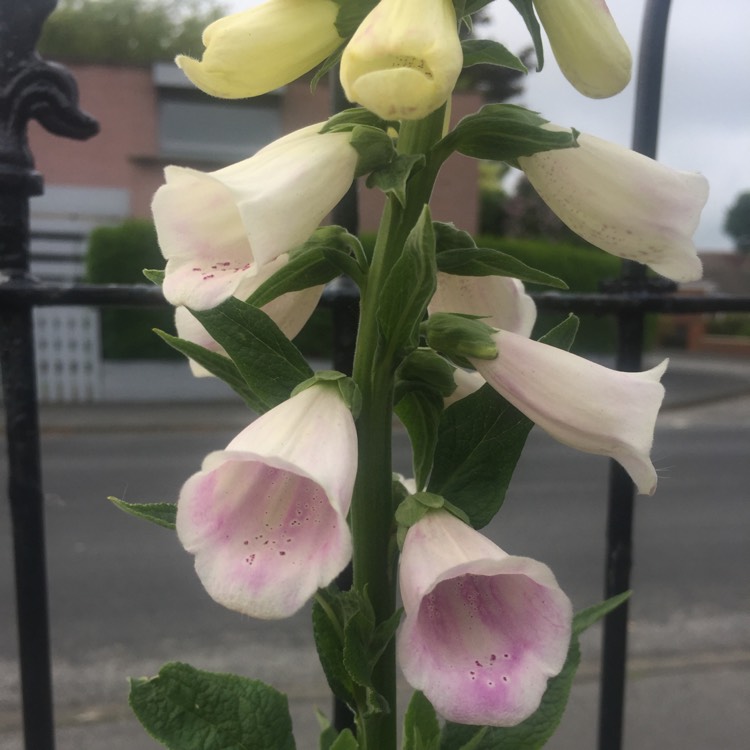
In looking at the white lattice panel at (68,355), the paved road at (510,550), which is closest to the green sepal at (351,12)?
the paved road at (510,550)

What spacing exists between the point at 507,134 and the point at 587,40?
7 cm

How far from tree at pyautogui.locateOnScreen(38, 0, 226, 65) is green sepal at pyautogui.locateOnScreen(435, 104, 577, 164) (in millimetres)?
13334

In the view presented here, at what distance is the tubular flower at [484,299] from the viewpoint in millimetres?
556

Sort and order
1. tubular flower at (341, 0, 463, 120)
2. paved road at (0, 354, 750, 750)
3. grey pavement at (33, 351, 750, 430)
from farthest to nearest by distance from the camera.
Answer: grey pavement at (33, 351, 750, 430) < paved road at (0, 354, 750, 750) < tubular flower at (341, 0, 463, 120)

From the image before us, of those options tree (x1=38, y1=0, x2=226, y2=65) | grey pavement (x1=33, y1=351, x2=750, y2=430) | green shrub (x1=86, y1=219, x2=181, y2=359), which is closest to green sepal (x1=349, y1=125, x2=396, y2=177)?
grey pavement (x1=33, y1=351, x2=750, y2=430)

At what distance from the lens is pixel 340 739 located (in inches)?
18.2

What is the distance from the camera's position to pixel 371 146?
0.44 metres

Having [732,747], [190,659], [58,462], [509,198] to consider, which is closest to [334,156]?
[732,747]

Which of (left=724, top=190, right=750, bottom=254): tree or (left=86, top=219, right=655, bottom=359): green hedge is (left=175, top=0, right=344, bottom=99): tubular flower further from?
(left=724, top=190, right=750, bottom=254): tree

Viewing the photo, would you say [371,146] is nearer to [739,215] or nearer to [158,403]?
[158,403]

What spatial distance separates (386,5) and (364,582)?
0.31 meters

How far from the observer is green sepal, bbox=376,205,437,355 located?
0.40 metres

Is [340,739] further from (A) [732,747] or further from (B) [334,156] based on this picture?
(A) [732,747]

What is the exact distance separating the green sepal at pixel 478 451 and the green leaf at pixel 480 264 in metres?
0.06
